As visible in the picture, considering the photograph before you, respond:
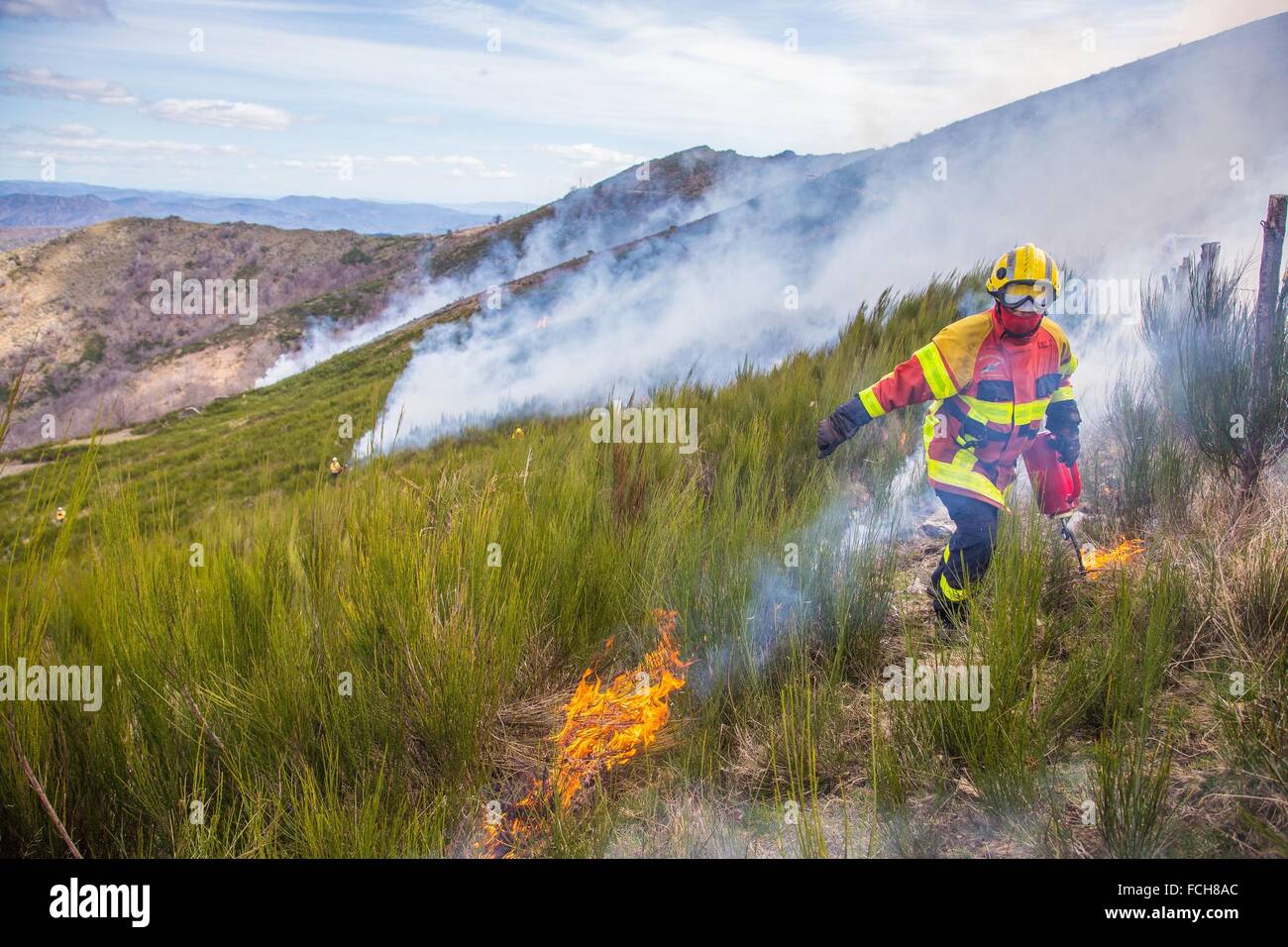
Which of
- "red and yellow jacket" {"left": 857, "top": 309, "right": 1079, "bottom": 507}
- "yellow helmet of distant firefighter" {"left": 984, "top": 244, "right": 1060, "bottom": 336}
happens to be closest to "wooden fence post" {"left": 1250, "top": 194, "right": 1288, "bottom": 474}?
"red and yellow jacket" {"left": 857, "top": 309, "right": 1079, "bottom": 507}

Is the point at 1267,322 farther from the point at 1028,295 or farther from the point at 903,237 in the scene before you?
the point at 903,237

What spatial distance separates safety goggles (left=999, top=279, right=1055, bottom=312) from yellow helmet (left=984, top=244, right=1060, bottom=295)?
0.01 meters

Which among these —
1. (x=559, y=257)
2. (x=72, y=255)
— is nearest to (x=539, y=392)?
(x=559, y=257)

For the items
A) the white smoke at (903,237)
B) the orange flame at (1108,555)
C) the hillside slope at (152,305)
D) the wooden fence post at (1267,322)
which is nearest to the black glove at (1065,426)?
the orange flame at (1108,555)

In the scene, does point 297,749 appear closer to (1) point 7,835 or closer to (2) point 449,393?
(1) point 7,835

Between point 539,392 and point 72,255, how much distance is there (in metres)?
63.3

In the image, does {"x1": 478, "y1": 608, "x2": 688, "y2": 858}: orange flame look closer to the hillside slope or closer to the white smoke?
the white smoke

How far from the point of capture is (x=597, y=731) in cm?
280

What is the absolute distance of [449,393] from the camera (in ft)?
98.9

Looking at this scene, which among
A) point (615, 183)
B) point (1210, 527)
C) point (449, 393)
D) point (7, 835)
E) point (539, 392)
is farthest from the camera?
point (615, 183)

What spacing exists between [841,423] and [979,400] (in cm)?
61

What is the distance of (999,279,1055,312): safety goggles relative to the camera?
332 centimetres

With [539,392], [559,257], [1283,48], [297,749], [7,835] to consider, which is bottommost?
[7,835]

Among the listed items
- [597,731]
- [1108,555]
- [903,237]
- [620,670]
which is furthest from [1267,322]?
[903,237]
